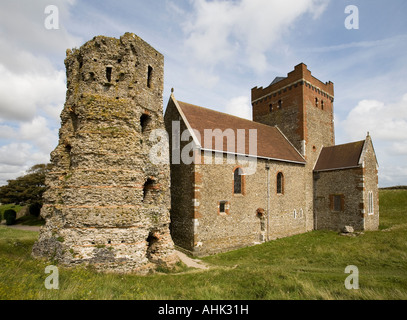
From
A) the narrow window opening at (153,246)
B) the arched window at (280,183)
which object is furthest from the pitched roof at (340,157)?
the narrow window opening at (153,246)

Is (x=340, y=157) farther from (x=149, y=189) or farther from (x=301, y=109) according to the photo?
(x=149, y=189)

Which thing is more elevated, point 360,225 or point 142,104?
point 142,104

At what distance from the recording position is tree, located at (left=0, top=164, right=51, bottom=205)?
2909 centimetres

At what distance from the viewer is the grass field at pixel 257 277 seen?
5930 millimetres

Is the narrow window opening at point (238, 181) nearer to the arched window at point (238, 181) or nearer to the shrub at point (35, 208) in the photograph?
the arched window at point (238, 181)

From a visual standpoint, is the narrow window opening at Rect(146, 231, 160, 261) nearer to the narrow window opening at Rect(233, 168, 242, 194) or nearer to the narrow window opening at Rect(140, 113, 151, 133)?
the narrow window opening at Rect(140, 113, 151, 133)

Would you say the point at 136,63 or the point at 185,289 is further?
the point at 136,63

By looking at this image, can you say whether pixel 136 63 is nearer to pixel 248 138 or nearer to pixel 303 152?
pixel 248 138

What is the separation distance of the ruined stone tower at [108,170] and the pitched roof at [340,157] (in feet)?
53.8

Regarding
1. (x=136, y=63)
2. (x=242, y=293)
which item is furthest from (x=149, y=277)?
(x=136, y=63)

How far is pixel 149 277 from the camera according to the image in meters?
8.73

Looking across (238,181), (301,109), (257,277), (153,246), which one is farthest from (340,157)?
(153,246)
